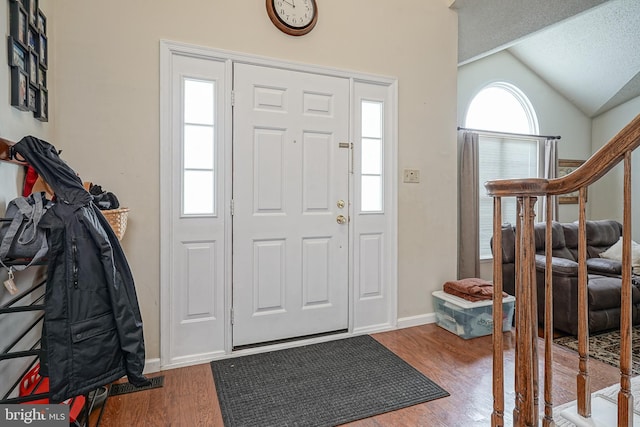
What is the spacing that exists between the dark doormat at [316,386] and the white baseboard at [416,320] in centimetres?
47

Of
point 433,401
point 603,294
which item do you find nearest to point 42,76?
point 433,401

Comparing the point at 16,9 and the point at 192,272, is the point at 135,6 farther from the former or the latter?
the point at 192,272

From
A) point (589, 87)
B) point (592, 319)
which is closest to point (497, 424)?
point (592, 319)

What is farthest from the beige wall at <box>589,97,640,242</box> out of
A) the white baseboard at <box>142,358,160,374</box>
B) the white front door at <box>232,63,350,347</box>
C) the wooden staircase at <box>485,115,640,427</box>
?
the white baseboard at <box>142,358,160,374</box>

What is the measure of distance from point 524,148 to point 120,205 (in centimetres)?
478

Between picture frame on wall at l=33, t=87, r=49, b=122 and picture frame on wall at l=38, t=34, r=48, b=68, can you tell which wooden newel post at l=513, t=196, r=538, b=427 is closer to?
picture frame on wall at l=33, t=87, r=49, b=122

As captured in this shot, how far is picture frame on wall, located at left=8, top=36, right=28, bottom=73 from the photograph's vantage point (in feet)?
4.86

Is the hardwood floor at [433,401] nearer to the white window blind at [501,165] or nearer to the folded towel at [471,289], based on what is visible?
the folded towel at [471,289]

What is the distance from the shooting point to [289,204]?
2.60m

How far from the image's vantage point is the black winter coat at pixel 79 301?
121cm

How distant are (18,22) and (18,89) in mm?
286

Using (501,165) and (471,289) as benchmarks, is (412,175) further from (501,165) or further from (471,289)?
(501,165)

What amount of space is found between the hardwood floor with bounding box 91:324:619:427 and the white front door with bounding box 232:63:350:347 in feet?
1.67

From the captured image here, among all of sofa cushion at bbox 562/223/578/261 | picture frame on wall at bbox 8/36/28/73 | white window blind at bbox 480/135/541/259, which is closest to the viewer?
picture frame on wall at bbox 8/36/28/73
